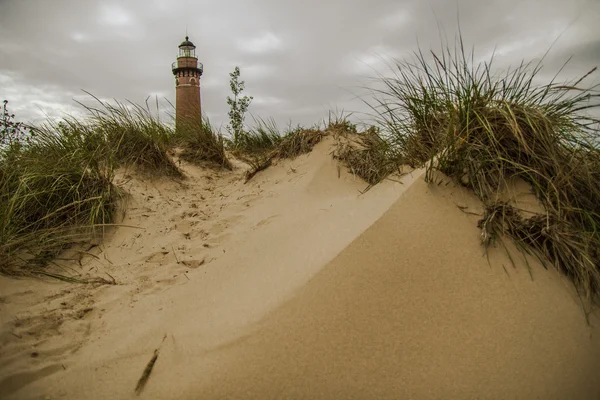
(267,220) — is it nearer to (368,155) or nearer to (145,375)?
(368,155)

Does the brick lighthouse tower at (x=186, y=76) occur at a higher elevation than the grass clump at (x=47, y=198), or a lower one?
higher

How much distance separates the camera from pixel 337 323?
4.38 feet

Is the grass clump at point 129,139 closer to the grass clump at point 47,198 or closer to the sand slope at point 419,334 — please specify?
the grass clump at point 47,198

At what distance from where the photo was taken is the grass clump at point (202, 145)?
4.46 meters

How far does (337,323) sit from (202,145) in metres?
3.74

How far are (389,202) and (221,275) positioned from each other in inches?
42.8

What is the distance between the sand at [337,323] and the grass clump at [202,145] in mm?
2559

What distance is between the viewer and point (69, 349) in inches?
64.3

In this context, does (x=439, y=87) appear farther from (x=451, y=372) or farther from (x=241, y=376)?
(x=241, y=376)

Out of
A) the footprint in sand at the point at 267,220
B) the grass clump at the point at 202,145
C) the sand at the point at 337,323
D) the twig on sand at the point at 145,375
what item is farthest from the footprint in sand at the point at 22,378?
the grass clump at the point at 202,145

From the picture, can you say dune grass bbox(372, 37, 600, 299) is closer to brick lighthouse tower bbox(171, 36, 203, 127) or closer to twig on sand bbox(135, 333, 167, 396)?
twig on sand bbox(135, 333, 167, 396)

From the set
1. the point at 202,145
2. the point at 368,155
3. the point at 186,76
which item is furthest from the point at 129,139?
the point at 186,76

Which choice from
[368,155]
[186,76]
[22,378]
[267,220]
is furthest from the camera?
[186,76]

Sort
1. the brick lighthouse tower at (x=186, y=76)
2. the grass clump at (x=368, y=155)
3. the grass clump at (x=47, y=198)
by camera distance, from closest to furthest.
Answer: the grass clump at (x=47, y=198), the grass clump at (x=368, y=155), the brick lighthouse tower at (x=186, y=76)
